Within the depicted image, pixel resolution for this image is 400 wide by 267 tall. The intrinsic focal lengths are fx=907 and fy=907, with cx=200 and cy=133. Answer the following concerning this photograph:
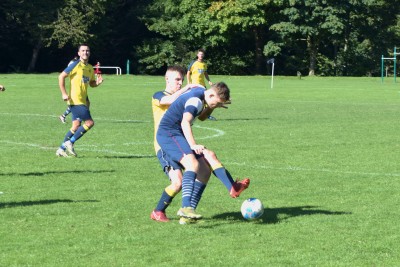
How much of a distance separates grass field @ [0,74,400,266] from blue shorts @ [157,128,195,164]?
72 cm

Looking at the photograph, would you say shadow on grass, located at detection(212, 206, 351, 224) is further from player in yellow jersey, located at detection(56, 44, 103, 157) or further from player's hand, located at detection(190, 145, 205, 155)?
player in yellow jersey, located at detection(56, 44, 103, 157)

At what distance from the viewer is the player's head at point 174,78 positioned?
10.0m

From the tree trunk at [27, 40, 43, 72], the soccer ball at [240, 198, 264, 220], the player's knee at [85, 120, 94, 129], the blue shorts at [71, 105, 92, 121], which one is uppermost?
the blue shorts at [71, 105, 92, 121]

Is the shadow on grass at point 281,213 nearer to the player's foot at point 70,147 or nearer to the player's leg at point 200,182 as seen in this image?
the player's leg at point 200,182

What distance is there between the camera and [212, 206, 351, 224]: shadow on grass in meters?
9.84

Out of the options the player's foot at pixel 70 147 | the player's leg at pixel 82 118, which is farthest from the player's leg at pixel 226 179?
the player's leg at pixel 82 118

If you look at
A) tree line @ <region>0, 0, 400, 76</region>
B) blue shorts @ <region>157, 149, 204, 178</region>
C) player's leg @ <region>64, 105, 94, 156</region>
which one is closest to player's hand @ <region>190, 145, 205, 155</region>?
blue shorts @ <region>157, 149, 204, 178</region>

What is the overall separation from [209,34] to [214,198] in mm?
64820

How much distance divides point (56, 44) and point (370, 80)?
24.6m

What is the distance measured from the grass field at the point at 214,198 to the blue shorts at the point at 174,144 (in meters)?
0.72

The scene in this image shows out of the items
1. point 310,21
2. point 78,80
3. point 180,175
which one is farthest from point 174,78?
point 310,21

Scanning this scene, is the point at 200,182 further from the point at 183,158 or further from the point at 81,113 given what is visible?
the point at 81,113

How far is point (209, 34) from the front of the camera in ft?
248

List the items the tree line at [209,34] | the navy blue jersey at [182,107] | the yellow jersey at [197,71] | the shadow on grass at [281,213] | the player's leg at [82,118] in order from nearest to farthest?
the navy blue jersey at [182,107] < the shadow on grass at [281,213] < the player's leg at [82,118] < the yellow jersey at [197,71] < the tree line at [209,34]
